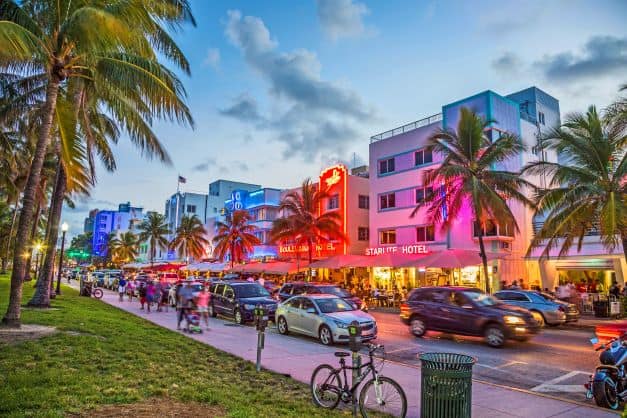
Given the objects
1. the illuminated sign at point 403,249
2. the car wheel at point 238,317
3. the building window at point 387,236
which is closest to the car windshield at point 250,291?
the car wheel at point 238,317

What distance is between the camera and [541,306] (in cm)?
1967

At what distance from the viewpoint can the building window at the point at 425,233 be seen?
105ft

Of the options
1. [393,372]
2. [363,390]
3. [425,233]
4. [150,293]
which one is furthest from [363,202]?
[363,390]

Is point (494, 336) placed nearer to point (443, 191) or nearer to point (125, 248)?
point (443, 191)

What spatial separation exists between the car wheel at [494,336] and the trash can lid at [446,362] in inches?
371

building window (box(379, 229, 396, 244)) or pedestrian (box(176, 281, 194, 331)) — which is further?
building window (box(379, 229, 396, 244))

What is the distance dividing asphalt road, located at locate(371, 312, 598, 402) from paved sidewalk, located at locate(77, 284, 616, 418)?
0.98 meters

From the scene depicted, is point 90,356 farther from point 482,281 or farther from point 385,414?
point 482,281

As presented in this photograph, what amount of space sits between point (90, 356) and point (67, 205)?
167 feet

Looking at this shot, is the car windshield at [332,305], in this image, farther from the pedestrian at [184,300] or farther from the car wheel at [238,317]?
the car wheel at [238,317]

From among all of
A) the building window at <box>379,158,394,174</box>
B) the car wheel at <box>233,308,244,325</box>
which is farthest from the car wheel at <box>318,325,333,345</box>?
the building window at <box>379,158,394,174</box>

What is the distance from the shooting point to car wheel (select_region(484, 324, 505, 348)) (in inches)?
552

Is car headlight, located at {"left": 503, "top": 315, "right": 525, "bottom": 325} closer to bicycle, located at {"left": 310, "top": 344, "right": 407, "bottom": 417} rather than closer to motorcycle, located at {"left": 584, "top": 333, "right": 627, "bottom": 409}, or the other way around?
motorcycle, located at {"left": 584, "top": 333, "right": 627, "bottom": 409}

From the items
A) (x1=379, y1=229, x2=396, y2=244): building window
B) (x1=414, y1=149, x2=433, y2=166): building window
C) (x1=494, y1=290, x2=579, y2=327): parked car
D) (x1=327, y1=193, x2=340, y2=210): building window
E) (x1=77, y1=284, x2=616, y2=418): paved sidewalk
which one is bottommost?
(x1=77, y1=284, x2=616, y2=418): paved sidewalk
